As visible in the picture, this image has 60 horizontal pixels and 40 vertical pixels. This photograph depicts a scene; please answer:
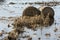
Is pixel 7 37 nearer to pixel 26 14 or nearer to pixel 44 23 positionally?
pixel 44 23

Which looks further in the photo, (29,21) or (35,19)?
(35,19)

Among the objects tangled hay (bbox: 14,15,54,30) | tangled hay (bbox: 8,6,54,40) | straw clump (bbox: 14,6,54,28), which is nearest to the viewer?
tangled hay (bbox: 8,6,54,40)

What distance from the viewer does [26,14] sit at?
41.1ft

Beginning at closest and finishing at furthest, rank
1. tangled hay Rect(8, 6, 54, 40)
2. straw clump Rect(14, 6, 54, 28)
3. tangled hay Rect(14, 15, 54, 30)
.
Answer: tangled hay Rect(8, 6, 54, 40) → tangled hay Rect(14, 15, 54, 30) → straw clump Rect(14, 6, 54, 28)

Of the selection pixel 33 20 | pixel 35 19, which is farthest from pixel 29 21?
pixel 35 19

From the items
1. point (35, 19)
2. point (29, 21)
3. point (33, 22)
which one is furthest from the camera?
point (35, 19)

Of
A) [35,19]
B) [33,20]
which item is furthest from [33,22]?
[35,19]

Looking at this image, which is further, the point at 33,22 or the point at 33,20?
the point at 33,20

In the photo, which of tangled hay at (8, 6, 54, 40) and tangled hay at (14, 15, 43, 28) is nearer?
tangled hay at (8, 6, 54, 40)

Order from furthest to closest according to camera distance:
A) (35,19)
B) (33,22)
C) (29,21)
A: 1. (35,19)
2. (29,21)
3. (33,22)

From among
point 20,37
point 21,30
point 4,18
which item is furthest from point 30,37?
point 4,18

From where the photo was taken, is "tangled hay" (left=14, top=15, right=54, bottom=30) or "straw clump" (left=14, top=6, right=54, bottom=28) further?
"straw clump" (left=14, top=6, right=54, bottom=28)

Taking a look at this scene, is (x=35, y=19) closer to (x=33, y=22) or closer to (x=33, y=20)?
(x=33, y=20)

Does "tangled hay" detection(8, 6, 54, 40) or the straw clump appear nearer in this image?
"tangled hay" detection(8, 6, 54, 40)
